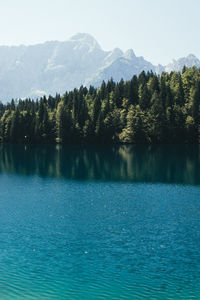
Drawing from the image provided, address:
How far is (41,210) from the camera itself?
163 ft

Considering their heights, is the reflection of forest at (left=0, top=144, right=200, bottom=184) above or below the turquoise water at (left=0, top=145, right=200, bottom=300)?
above

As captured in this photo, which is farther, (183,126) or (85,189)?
(183,126)

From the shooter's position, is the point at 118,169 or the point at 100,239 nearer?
the point at 100,239

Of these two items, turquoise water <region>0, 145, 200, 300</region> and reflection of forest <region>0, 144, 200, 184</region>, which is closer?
turquoise water <region>0, 145, 200, 300</region>

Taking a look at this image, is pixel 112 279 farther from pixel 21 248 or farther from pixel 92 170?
pixel 92 170

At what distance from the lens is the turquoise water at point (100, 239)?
25628 millimetres

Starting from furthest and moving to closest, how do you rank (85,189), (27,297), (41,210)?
(85,189) → (41,210) → (27,297)

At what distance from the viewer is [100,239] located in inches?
1423

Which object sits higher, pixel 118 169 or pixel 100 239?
pixel 118 169

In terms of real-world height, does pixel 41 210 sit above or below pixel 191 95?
below

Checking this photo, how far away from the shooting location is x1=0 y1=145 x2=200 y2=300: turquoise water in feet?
84.1

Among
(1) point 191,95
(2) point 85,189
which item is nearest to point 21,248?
(2) point 85,189

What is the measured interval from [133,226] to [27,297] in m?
19.3

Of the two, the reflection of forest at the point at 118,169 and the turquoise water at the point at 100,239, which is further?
the reflection of forest at the point at 118,169
